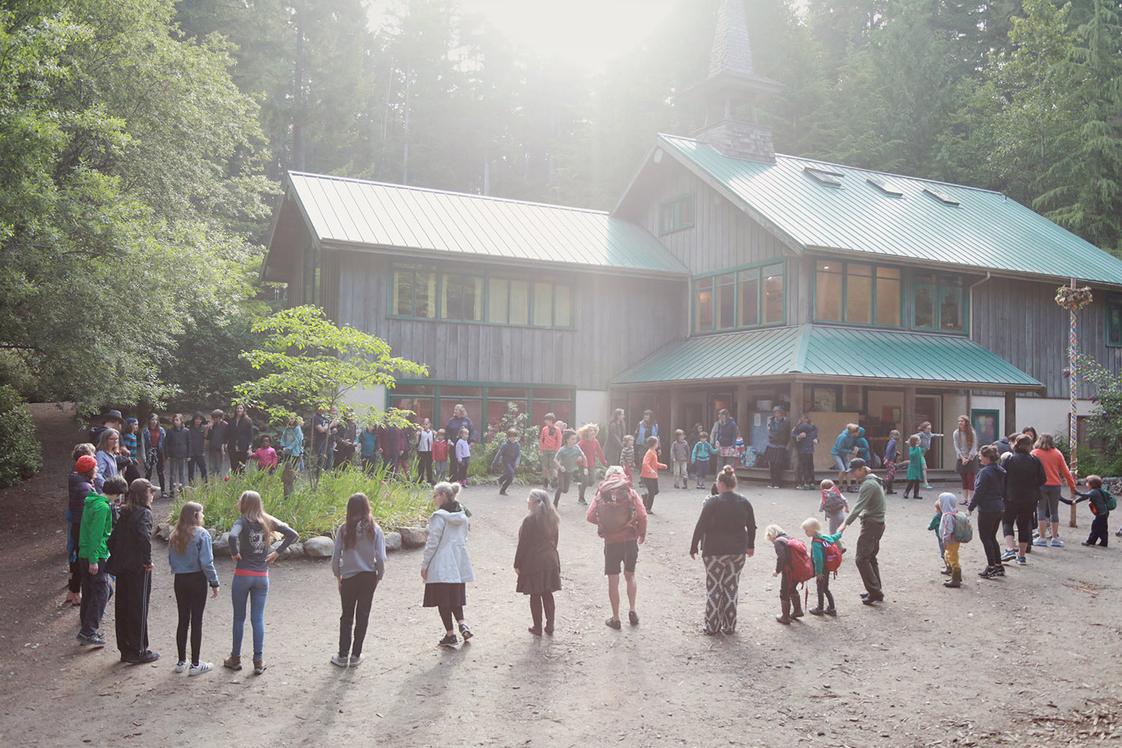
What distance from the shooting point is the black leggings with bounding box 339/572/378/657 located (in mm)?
8141

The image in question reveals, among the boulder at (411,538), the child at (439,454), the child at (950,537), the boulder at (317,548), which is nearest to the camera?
the child at (950,537)

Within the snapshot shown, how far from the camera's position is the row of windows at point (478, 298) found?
23578mm

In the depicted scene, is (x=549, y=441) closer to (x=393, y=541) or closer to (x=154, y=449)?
→ (x=393, y=541)

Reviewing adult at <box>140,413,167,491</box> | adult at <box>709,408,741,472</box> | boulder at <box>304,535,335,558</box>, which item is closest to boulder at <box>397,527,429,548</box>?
boulder at <box>304,535,335,558</box>

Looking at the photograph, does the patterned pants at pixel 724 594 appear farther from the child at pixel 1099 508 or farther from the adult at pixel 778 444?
the adult at pixel 778 444

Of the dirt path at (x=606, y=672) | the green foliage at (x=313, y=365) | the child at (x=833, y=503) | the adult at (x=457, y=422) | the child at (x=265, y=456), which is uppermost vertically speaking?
the green foliage at (x=313, y=365)

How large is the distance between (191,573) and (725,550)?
5050 millimetres

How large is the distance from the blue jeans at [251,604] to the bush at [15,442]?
1478 centimetres

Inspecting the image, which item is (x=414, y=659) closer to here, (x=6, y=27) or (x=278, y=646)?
(x=278, y=646)

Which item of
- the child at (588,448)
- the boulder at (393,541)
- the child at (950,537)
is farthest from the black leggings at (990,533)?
the boulder at (393,541)

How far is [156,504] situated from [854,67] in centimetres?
4069

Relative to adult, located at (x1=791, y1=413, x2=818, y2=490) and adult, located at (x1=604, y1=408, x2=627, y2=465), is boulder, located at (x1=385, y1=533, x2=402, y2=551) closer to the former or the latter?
adult, located at (x1=604, y1=408, x2=627, y2=465)

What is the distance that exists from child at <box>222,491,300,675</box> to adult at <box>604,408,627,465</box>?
1319 centimetres

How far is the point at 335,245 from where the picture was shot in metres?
21.9
